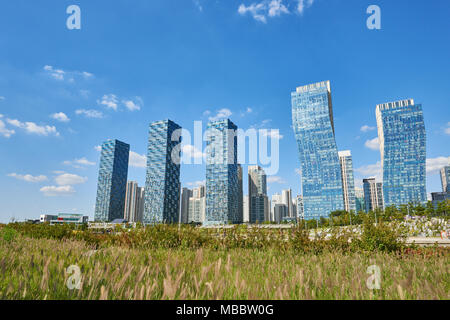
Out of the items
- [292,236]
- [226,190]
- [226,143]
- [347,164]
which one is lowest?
[292,236]

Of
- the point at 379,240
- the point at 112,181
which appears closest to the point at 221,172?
the point at 112,181

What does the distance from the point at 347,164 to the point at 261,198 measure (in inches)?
2519

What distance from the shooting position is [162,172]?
153m

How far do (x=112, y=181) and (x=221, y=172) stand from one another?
259 feet

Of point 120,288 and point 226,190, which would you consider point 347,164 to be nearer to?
point 226,190

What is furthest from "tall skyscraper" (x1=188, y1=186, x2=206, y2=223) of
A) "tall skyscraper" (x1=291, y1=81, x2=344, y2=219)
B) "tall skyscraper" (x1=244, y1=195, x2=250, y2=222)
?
"tall skyscraper" (x1=291, y1=81, x2=344, y2=219)

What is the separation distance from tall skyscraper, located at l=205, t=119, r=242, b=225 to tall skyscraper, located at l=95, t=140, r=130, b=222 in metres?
68.6

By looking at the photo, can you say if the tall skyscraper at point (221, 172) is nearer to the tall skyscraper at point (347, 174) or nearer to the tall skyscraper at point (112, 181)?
the tall skyscraper at point (347, 174)

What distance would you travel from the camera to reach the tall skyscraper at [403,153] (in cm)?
10919

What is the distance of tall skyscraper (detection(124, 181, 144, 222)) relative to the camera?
189000mm

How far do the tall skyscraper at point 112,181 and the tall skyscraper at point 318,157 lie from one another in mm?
123732
